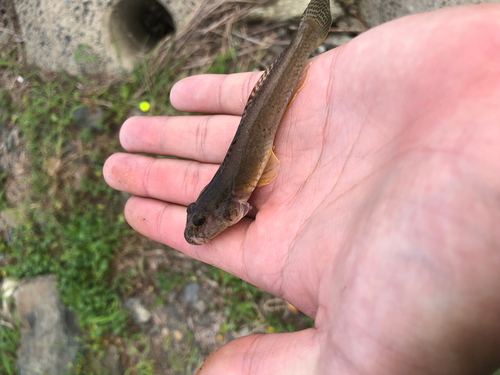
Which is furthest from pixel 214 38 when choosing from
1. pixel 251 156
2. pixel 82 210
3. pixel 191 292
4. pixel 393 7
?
pixel 191 292

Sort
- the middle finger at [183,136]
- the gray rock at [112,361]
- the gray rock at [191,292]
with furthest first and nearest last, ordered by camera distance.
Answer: the gray rock at [191,292], the gray rock at [112,361], the middle finger at [183,136]

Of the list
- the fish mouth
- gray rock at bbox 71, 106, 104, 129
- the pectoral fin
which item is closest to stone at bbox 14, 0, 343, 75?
gray rock at bbox 71, 106, 104, 129

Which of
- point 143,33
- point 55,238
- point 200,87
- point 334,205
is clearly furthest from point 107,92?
point 334,205

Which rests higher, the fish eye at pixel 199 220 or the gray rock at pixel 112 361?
the fish eye at pixel 199 220

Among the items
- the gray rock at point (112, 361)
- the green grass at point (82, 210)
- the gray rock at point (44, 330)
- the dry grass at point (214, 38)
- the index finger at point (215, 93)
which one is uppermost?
the dry grass at point (214, 38)

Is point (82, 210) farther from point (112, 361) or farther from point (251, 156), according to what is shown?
point (251, 156)

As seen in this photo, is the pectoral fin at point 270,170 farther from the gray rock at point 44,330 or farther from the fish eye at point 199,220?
the gray rock at point 44,330

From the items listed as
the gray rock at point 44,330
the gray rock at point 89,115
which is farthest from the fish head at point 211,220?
the gray rock at point 89,115

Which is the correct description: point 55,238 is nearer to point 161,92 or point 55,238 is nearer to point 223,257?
point 161,92
